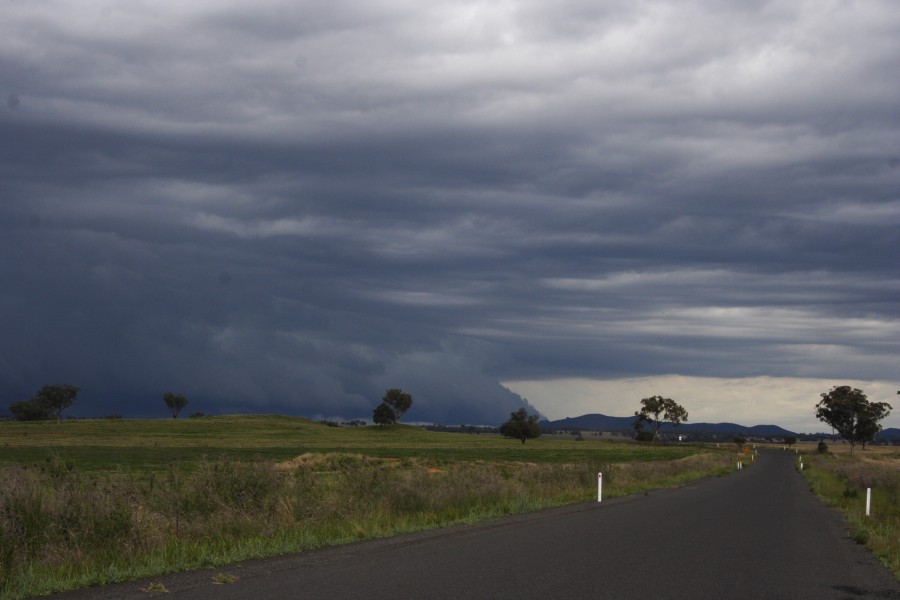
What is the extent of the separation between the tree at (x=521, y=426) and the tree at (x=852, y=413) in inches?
2071

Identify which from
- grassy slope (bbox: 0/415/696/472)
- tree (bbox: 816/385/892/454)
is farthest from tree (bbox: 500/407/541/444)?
tree (bbox: 816/385/892/454)

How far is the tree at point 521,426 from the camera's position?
160 m

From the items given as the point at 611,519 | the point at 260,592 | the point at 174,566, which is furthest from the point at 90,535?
the point at 611,519

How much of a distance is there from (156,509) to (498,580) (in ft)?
26.4

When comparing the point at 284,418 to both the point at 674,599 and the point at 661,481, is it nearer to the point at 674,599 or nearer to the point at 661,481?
the point at 661,481

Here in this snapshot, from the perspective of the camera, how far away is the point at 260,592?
11648mm

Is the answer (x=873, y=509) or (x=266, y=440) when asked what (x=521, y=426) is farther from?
(x=873, y=509)

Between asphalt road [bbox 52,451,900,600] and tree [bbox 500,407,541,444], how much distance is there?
13682cm

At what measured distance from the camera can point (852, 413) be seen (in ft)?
529

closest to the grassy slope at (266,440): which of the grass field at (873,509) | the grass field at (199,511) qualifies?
the grass field at (873,509)

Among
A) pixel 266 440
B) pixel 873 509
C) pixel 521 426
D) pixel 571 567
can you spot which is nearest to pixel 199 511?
pixel 571 567

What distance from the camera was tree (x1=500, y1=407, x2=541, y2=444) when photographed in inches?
6314

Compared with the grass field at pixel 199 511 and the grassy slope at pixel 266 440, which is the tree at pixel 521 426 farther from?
the grass field at pixel 199 511

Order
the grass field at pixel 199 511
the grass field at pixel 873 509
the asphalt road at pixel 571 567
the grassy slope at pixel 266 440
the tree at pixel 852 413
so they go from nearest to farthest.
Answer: the asphalt road at pixel 571 567 < the grass field at pixel 199 511 < the grass field at pixel 873 509 < the grassy slope at pixel 266 440 < the tree at pixel 852 413
